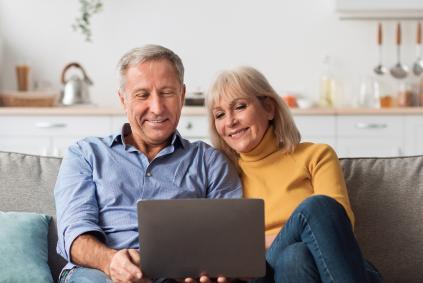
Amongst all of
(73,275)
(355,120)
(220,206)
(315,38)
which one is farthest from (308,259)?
(315,38)

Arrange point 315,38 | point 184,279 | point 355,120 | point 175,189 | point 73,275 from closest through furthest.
Answer: point 184,279 < point 73,275 < point 175,189 < point 355,120 < point 315,38

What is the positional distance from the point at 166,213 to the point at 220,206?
0.44ft

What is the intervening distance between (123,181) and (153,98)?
267 mm

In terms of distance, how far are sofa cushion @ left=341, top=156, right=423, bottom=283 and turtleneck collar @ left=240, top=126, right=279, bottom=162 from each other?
27cm

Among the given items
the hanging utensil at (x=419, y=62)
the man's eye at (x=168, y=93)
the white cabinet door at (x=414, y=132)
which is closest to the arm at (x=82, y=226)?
the man's eye at (x=168, y=93)

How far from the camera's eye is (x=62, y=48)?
17.8ft

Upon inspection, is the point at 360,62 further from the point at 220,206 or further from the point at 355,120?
the point at 220,206

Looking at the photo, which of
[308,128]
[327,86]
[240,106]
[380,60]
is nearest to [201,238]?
[240,106]

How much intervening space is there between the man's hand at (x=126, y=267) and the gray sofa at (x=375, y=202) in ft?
1.68

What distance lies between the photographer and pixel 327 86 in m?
5.32

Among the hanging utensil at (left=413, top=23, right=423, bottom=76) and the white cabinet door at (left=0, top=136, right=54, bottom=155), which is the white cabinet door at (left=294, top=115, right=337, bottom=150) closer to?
the hanging utensil at (left=413, top=23, right=423, bottom=76)

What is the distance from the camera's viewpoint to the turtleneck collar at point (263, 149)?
2514mm

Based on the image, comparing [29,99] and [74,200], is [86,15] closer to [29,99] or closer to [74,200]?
[29,99]

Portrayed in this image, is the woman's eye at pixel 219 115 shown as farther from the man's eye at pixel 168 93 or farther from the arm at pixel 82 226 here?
the arm at pixel 82 226
